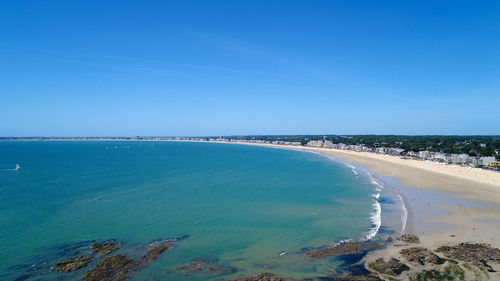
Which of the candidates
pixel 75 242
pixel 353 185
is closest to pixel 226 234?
pixel 75 242

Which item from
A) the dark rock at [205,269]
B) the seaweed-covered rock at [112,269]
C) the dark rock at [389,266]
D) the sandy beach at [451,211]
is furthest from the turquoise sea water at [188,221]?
the sandy beach at [451,211]

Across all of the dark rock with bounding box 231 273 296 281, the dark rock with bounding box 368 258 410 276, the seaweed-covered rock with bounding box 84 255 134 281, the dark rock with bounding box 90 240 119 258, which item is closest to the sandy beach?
the dark rock with bounding box 368 258 410 276

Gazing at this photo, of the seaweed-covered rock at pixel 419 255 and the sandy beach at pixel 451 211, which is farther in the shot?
the sandy beach at pixel 451 211

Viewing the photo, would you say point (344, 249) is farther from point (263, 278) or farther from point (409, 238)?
point (263, 278)

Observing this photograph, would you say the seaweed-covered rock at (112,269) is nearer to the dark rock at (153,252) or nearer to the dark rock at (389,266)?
the dark rock at (153,252)

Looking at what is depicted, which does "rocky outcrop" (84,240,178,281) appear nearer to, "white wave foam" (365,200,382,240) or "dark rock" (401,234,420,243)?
"white wave foam" (365,200,382,240)

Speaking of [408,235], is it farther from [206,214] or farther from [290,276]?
[206,214]
